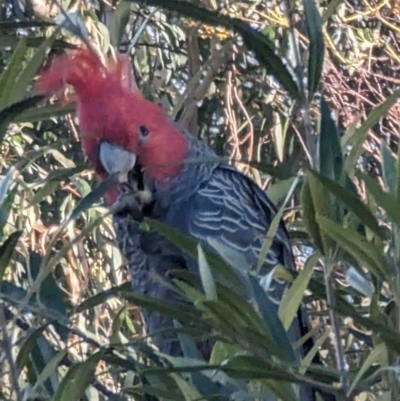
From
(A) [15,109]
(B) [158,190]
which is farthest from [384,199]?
(B) [158,190]

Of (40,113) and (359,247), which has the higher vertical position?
(40,113)

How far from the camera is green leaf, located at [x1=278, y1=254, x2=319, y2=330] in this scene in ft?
2.43

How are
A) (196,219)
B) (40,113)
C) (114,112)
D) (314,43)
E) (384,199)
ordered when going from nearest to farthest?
(384,199)
(314,43)
(40,113)
(114,112)
(196,219)

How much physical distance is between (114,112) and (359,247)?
725 millimetres

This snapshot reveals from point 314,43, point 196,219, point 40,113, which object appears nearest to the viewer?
point 314,43

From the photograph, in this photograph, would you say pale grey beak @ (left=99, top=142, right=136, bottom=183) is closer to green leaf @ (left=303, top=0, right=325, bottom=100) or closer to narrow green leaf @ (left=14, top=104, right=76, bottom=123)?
narrow green leaf @ (left=14, top=104, right=76, bottom=123)

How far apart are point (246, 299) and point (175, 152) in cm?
76

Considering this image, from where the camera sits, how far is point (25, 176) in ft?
Answer: 6.70

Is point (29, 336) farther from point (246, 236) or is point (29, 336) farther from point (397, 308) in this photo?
point (246, 236)

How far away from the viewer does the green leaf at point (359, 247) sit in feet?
2.28

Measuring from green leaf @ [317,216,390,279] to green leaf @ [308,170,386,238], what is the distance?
0.02 metres

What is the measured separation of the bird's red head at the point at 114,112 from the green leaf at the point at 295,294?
0.50 m

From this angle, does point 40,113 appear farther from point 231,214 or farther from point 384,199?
point 231,214

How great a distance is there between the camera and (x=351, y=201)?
27.9 inches
